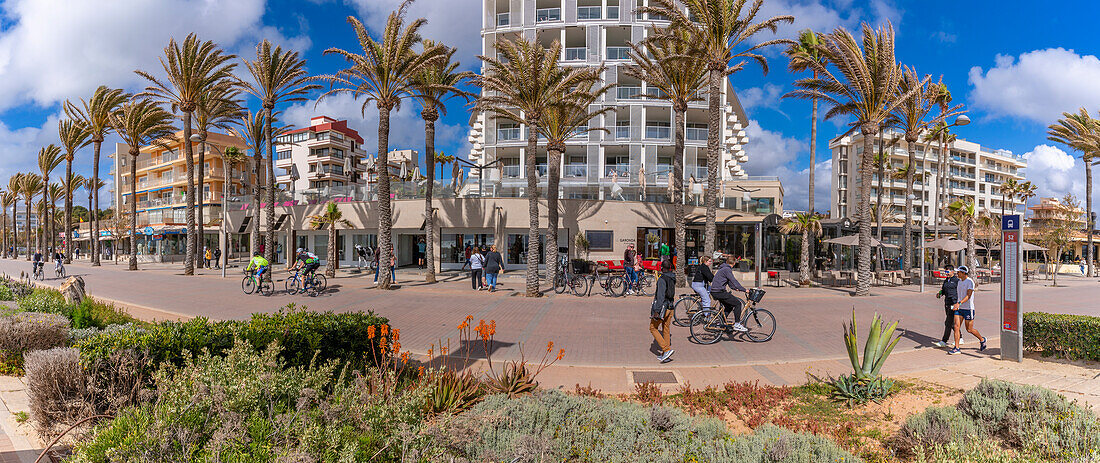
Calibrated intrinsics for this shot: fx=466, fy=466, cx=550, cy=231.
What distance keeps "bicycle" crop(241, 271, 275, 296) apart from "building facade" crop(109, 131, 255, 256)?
28.2 m

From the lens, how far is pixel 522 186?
27.4 m

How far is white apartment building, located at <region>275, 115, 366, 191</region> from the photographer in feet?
191

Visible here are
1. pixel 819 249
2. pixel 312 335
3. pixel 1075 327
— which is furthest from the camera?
pixel 819 249

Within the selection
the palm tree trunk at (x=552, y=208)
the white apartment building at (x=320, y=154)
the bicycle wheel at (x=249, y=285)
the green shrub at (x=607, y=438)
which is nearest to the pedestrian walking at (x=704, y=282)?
the green shrub at (x=607, y=438)

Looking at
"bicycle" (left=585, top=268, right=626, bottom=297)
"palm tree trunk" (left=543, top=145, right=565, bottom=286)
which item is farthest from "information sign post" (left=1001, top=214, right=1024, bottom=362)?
"palm tree trunk" (left=543, top=145, right=565, bottom=286)

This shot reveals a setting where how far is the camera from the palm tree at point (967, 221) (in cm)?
2736

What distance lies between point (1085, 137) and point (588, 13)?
3821 centimetres

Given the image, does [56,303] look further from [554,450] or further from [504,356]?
[554,450]

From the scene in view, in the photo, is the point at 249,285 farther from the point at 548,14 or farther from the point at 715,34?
the point at 548,14

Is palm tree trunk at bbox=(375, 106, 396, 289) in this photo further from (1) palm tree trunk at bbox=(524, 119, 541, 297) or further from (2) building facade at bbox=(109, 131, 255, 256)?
(2) building facade at bbox=(109, 131, 255, 256)

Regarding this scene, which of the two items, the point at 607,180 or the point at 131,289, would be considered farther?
the point at 607,180

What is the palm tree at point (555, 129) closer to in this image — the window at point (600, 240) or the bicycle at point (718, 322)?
the window at point (600, 240)

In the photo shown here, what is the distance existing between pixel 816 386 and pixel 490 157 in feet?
105

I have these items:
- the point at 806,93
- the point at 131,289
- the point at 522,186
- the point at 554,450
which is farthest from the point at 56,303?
the point at 806,93
